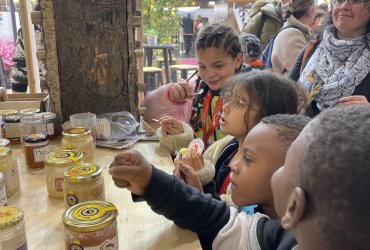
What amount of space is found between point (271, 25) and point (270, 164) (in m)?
2.45

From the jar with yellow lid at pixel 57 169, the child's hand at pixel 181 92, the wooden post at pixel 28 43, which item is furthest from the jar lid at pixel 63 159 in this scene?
the wooden post at pixel 28 43

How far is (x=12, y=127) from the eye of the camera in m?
1.53

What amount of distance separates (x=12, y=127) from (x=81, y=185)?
2.50ft

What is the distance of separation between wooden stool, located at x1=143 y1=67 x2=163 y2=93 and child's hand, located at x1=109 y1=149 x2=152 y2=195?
446 cm

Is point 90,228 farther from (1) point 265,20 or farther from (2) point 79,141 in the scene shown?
(1) point 265,20

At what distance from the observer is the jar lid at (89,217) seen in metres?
0.73

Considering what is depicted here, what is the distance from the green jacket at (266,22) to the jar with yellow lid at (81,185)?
255 centimetres

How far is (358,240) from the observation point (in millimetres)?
554

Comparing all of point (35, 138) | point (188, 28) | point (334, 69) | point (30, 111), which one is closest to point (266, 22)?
point (334, 69)

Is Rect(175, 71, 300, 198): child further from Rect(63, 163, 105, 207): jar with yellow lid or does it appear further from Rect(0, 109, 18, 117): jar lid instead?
Rect(0, 109, 18, 117): jar lid

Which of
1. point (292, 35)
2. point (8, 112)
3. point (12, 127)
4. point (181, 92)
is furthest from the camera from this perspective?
point (292, 35)

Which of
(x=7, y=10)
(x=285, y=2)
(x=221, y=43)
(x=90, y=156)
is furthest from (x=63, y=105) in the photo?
(x=7, y=10)

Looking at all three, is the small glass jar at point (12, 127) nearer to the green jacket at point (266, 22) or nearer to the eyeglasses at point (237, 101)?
the eyeglasses at point (237, 101)

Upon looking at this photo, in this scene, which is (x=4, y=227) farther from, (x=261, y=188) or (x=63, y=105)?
(x=63, y=105)
